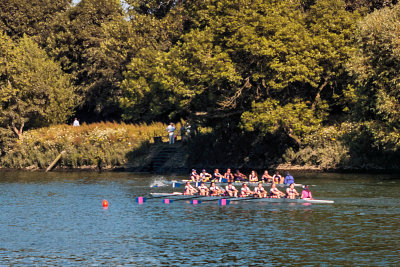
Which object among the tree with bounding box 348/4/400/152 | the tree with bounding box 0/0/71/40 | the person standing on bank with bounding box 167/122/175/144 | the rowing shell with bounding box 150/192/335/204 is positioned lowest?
the rowing shell with bounding box 150/192/335/204

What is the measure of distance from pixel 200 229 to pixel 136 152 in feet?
133

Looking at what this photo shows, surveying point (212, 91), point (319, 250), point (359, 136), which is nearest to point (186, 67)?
point (212, 91)

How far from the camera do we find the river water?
96.3 ft

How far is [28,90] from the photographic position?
270 ft

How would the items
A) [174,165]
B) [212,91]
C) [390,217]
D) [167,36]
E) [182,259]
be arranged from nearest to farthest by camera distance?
[182,259]
[390,217]
[212,91]
[174,165]
[167,36]

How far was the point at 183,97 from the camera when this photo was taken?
222ft

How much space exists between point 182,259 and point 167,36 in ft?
176

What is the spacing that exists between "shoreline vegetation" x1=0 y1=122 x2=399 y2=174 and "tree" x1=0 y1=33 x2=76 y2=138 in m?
2.69

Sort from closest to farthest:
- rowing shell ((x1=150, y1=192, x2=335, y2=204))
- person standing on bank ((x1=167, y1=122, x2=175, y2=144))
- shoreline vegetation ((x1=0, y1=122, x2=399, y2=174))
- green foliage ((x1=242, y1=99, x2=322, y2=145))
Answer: rowing shell ((x1=150, y1=192, x2=335, y2=204))
green foliage ((x1=242, y1=99, x2=322, y2=145))
shoreline vegetation ((x1=0, y1=122, x2=399, y2=174))
person standing on bank ((x1=167, y1=122, x2=175, y2=144))

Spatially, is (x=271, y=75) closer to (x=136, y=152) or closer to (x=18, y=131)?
(x=136, y=152)

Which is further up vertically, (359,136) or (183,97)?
(183,97)

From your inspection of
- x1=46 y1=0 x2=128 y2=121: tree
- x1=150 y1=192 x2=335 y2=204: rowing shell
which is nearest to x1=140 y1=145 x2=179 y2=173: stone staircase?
x1=46 y1=0 x2=128 y2=121: tree

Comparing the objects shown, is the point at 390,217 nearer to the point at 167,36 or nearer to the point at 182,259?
the point at 182,259

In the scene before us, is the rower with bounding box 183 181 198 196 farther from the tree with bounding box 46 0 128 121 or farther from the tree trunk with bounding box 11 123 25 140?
the tree with bounding box 46 0 128 121
